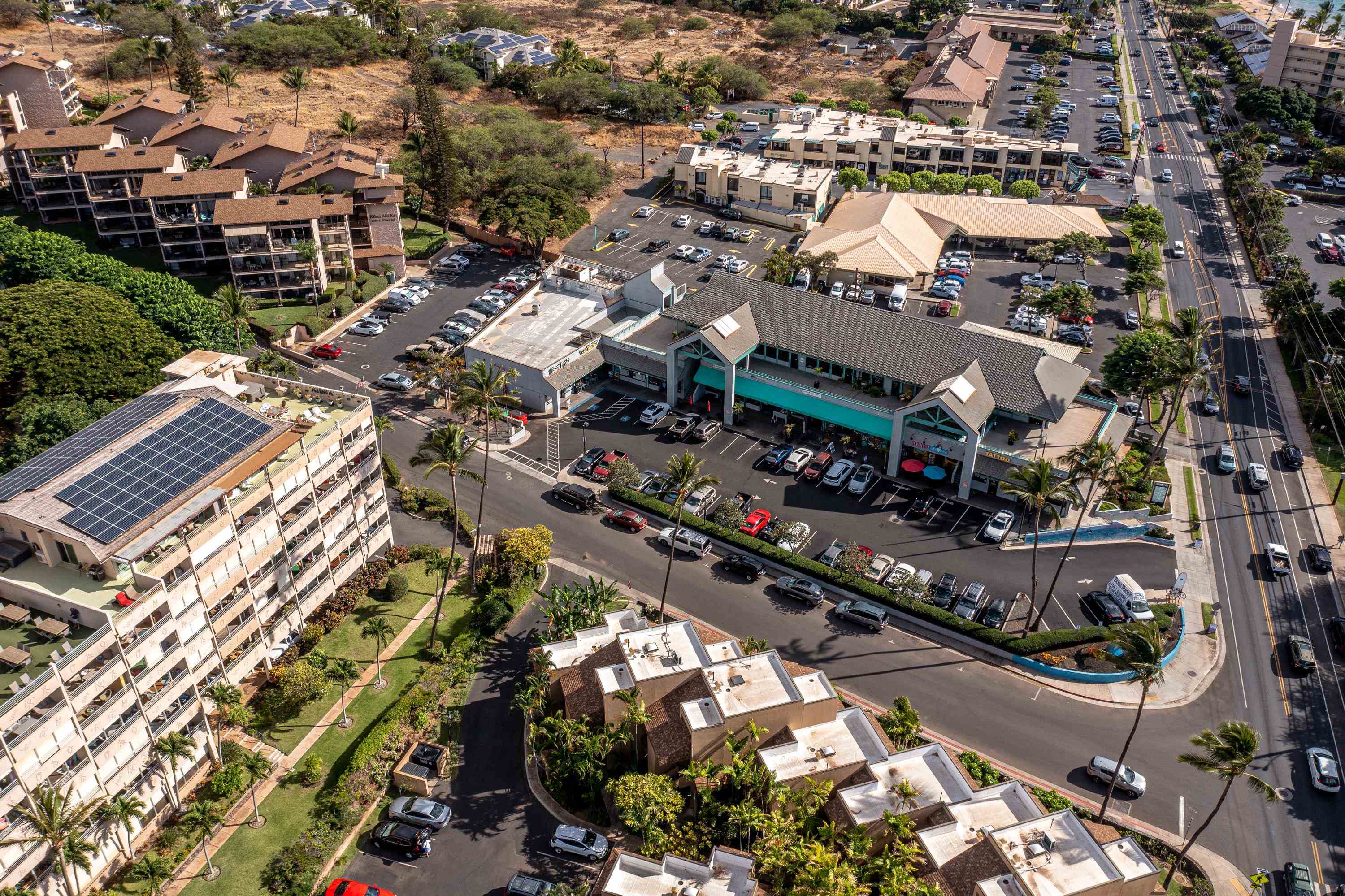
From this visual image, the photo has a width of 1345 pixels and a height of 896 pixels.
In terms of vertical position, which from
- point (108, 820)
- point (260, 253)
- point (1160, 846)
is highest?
point (260, 253)

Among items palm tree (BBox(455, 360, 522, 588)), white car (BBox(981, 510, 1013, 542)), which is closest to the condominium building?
white car (BBox(981, 510, 1013, 542))

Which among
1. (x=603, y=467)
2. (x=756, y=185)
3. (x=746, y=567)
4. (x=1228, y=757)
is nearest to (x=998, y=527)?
(x=746, y=567)

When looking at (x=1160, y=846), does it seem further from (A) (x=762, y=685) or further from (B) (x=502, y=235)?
(B) (x=502, y=235)

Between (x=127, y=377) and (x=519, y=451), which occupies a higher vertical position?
(x=127, y=377)

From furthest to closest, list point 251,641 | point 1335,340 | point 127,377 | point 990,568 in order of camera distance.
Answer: point 1335,340
point 127,377
point 990,568
point 251,641

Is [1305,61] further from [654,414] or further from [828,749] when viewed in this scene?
[828,749]

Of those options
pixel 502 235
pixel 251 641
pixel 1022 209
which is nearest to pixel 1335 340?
pixel 1022 209
